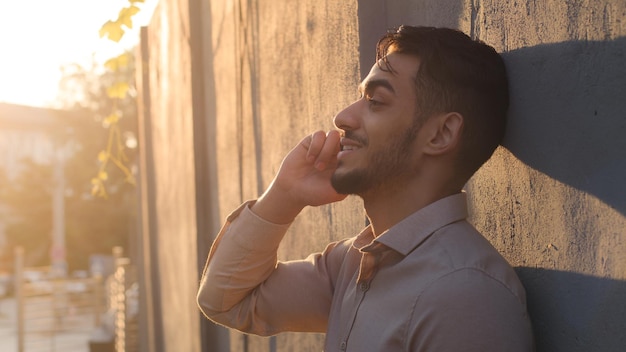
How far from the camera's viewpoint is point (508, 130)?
69.9 inches

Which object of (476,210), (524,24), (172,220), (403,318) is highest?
(524,24)

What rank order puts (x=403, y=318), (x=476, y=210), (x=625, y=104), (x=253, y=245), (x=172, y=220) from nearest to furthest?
(x=625, y=104), (x=403, y=318), (x=476, y=210), (x=253, y=245), (x=172, y=220)

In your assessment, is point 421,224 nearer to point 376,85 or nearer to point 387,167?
point 387,167

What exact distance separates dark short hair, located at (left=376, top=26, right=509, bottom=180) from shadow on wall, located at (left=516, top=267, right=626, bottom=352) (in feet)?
0.87

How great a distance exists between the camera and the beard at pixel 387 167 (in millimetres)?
1776

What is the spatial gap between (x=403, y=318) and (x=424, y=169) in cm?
34

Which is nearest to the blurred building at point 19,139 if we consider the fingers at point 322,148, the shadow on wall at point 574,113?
the fingers at point 322,148

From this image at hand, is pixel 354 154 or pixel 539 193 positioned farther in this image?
pixel 354 154

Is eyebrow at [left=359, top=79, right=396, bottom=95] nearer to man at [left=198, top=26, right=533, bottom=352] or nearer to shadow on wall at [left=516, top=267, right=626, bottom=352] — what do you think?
man at [left=198, top=26, right=533, bottom=352]

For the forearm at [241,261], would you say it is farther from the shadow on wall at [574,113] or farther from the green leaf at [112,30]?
the green leaf at [112,30]

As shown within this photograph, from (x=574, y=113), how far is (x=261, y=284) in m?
1.08

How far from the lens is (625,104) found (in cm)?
134

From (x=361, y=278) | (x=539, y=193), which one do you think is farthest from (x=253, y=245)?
(x=539, y=193)

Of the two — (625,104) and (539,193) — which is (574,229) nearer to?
(539,193)
